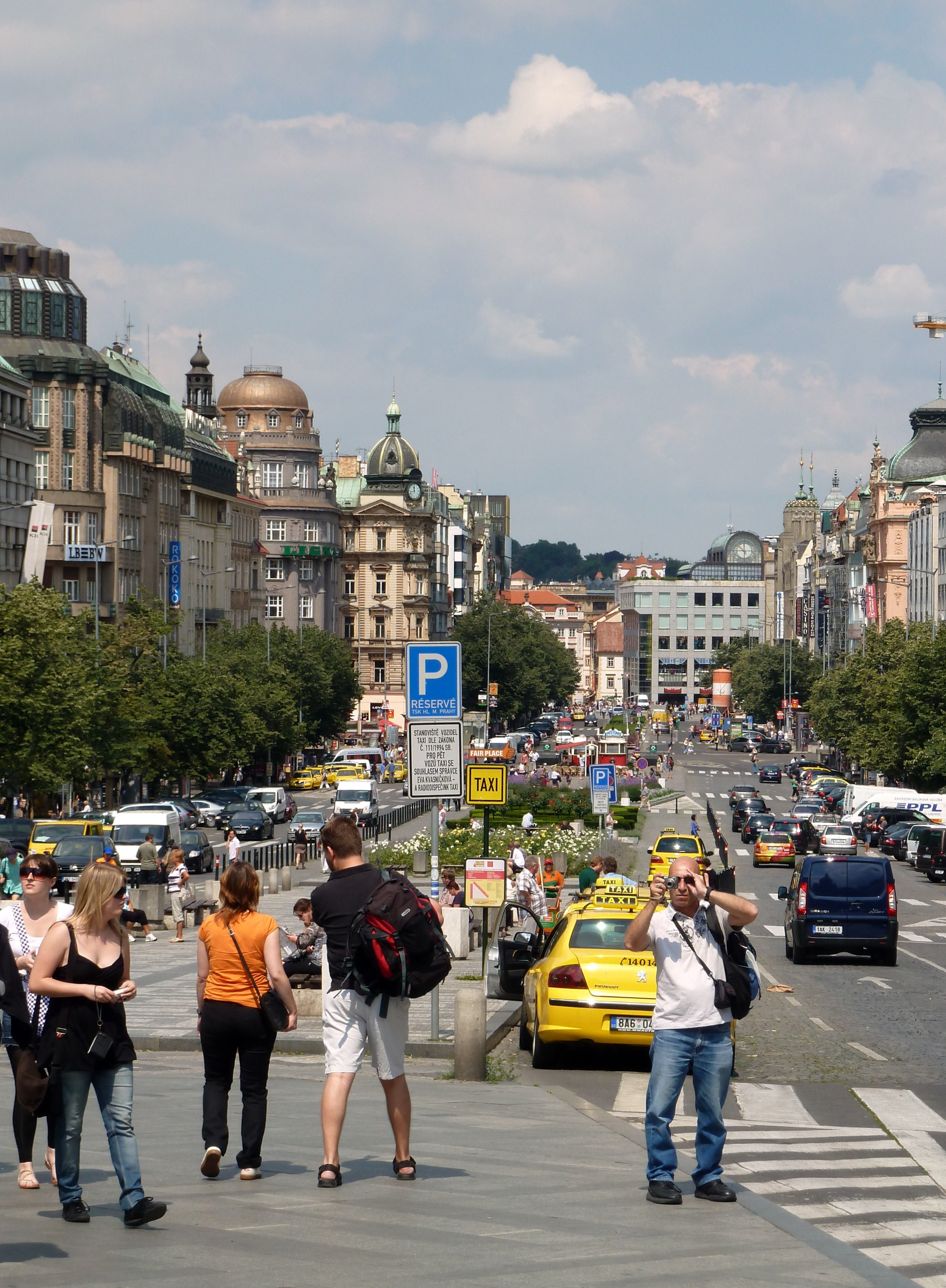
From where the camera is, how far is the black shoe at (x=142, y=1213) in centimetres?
852

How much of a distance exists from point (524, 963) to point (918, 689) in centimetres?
6102

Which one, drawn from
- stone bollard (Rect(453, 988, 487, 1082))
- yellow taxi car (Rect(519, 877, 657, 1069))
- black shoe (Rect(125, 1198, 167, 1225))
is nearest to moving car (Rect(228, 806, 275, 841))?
yellow taxi car (Rect(519, 877, 657, 1069))

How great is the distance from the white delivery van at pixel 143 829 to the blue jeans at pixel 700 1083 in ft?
121

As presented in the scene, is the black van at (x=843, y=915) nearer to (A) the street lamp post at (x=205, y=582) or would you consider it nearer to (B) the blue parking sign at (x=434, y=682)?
(B) the blue parking sign at (x=434, y=682)

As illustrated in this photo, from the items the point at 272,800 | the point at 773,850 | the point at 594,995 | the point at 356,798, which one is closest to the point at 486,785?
the point at 594,995

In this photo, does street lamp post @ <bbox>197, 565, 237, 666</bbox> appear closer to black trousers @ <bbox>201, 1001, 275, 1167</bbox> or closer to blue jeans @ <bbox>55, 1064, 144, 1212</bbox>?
black trousers @ <bbox>201, 1001, 275, 1167</bbox>

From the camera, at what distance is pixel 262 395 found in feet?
495

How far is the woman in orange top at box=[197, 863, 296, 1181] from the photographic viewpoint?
31.8ft

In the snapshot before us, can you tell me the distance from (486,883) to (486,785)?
4.52 meters

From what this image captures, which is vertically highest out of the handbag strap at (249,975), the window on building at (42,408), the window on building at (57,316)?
the window on building at (57,316)

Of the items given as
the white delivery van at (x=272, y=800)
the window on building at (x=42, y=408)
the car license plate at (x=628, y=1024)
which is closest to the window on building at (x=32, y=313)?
the window on building at (x=42, y=408)

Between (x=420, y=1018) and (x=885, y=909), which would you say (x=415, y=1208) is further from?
(x=885, y=909)

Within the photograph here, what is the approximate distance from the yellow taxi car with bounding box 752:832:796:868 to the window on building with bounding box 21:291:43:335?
51.0 meters

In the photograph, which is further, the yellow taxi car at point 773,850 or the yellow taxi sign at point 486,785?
the yellow taxi car at point 773,850
